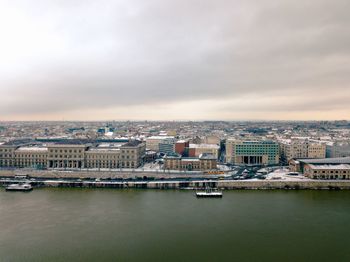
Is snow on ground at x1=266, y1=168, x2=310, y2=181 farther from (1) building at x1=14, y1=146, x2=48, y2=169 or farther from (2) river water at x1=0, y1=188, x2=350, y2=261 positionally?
(1) building at x1=14, y1=146, x2=48, y2=169

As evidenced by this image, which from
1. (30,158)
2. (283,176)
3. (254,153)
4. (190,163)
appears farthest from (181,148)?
(30,158)

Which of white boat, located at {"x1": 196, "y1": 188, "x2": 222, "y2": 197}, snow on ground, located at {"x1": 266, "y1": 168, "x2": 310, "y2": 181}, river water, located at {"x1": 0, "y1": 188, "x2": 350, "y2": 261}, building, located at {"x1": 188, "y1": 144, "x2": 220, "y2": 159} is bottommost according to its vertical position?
river water, located at {"x1": 0, "y1": 188, "x2": 350, "y2": 261}

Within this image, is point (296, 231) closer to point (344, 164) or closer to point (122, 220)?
point (122, 220)

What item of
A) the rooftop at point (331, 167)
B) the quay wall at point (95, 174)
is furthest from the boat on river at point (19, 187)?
the rooftop at point (331, 167)

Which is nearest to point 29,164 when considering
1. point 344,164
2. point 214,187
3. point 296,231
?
point 214,187

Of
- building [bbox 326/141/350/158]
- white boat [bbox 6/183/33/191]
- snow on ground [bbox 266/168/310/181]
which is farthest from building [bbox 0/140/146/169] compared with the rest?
building [bbox 326/141/350/158]
